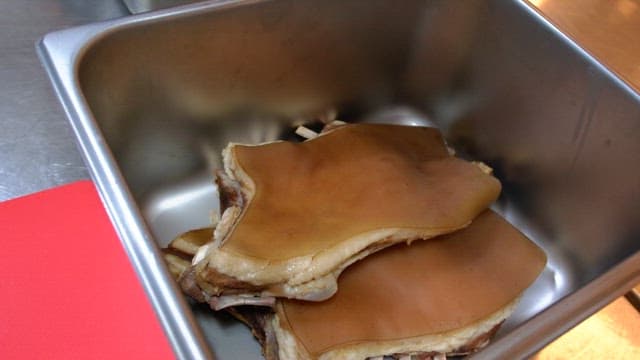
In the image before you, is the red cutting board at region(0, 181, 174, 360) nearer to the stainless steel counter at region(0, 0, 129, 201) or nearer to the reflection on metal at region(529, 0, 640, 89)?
the stainless steel counter at region(0, 0, 129, 201)

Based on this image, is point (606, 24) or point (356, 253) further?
point (606, 24)

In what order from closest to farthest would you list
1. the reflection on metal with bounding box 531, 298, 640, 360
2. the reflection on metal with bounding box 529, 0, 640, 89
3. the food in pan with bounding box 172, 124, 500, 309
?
1. the food in pan with bounding box 172, 124, 500, 309
2. the reflection on metal with bounding box 531, 298, 640, 360
3. the reflection on metal with bounding box 529, 0, 640, 89

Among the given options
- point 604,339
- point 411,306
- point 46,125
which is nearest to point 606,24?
point 604,339

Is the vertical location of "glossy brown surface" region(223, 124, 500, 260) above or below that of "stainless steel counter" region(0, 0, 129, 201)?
below

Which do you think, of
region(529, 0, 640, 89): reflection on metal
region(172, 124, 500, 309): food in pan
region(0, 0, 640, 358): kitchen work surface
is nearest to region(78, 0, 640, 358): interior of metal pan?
region(0, 0, 640, 358): kitchen work surface

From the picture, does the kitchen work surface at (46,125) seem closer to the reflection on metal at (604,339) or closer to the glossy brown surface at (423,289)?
the reflection on metal at (604,339)

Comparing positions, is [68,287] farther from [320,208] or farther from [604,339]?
[604,339]
